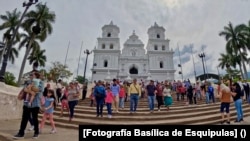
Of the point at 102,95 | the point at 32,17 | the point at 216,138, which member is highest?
the point at 32,17

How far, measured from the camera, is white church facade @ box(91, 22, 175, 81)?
5678 cm

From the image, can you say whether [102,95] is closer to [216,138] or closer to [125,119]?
[125,119]

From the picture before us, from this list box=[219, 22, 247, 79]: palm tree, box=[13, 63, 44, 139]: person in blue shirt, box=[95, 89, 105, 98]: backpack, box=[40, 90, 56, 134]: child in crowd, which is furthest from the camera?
box=[219, 22, 247, 79]: palm tree

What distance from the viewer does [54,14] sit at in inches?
1352

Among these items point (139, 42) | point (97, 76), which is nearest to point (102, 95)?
point (97, 76)

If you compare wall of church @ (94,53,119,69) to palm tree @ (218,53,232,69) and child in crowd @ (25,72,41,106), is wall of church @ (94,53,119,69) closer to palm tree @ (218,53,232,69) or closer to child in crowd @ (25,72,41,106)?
palm tree @ (218,53,232,69)

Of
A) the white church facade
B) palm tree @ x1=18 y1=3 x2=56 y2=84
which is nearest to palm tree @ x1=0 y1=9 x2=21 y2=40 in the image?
palm tree @ x1=18 y1=3 x2=56 y2=84

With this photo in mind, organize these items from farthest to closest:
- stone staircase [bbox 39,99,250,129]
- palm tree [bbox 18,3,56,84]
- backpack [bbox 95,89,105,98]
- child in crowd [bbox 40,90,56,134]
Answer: palm tree [bbox 18,3,56,84]
backpack [bbox 95,89,105,98]
stone staircase [bbox 39,99,250,129]
child in crowd [bbox 40,90,56,134]

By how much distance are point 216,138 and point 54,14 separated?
1319 inches

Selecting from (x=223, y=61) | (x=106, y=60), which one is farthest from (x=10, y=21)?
(x=223, y=61)
